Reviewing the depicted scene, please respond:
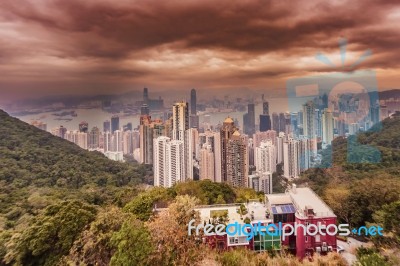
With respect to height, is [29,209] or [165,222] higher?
[165,222]

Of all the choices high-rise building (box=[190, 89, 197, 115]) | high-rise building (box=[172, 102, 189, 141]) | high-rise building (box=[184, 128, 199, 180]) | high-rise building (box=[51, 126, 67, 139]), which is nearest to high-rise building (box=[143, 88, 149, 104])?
high-rise building (box=[172, 102, 189, 141])

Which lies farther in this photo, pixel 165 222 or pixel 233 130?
pixel 233 130

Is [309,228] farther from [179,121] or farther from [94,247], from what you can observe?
[179,121]

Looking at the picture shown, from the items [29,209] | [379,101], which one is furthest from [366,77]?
[29,209]

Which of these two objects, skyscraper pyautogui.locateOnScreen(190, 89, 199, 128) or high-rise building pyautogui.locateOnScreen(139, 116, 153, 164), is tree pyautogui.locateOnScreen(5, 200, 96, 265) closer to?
skyscraper pyautogui.locateOnScreen(190, 89, 199, 128)

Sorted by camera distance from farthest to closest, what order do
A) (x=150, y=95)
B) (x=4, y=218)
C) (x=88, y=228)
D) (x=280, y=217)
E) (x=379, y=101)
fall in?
(x=150, y=95) → (x=379, y=101) → (x=4, y=218) → (x=280, y=217) → (x=88, y=228)

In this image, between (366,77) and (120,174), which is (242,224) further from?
(120,174)

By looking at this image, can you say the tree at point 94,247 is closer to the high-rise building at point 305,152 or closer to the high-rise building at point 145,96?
the high-rise building at point 145,96

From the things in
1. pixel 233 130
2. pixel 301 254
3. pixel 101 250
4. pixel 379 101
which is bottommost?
pixel 301 254

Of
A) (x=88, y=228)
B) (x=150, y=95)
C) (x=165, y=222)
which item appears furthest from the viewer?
(x=150, y=95)
